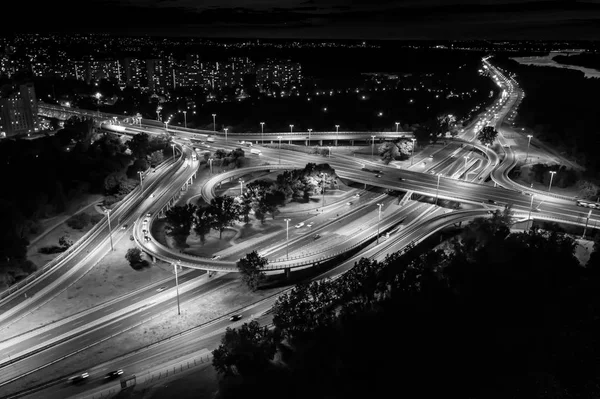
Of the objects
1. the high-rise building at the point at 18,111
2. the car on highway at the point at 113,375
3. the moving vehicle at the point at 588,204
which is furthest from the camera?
the high-rise building at the point at 18,111

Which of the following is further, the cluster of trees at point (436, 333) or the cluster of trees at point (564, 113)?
the cluster of trees at point (564, 113)

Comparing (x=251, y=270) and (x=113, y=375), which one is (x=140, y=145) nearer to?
(x=251, y=270)

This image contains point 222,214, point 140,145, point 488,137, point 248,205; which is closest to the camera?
point 222,214

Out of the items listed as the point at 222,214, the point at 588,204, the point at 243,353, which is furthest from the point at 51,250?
the point at 588,204

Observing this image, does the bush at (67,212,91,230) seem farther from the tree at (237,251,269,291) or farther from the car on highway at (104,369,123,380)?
the car on highway at (104,369,123,380)

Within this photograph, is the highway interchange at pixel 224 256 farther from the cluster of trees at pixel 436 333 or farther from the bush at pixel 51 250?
the cluster of trees at pixel 436 333

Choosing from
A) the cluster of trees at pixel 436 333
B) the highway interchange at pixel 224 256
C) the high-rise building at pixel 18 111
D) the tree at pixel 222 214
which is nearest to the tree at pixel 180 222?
the tree at pixel 222 214
